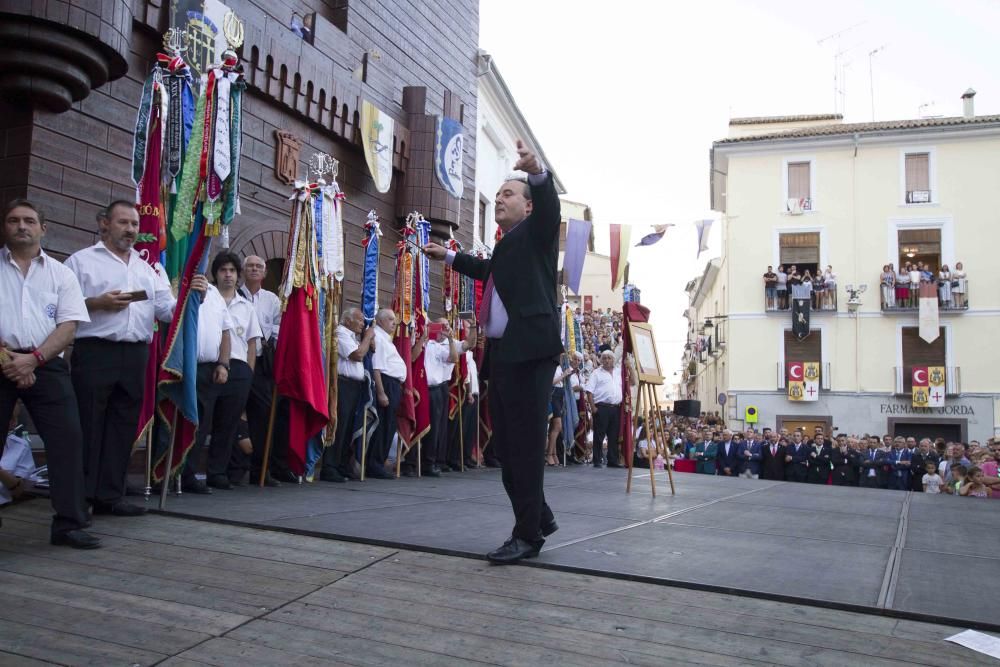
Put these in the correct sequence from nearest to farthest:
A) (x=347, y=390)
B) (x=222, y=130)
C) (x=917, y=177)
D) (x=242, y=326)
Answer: (x=222, y=130)
(x=242, y=326)
(x=347, y=390)
(x=917, y=177)

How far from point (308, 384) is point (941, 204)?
1149 inches

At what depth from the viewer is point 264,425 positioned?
7.14 meters

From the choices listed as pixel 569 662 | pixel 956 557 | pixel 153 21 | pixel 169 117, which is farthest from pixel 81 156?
pixel 956 557

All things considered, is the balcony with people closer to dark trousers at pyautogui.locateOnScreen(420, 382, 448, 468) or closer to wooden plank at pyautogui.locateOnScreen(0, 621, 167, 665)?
dark trousers at pyautogui.locateOnScreen(420, 382, 448, 468)

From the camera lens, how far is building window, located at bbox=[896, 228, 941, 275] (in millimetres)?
29922

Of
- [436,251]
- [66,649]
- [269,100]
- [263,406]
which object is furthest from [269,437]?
[269,100]

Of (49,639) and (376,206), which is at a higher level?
(376,206)

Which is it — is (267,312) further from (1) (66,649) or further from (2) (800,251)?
(2) (800,251)

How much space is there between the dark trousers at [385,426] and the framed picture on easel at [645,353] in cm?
248

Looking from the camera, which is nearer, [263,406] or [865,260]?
[263,406]

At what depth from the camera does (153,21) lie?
8.01 meters

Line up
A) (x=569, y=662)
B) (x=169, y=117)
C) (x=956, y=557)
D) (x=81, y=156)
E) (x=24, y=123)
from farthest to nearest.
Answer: (x=81, y=156) < (x=24, y=123) < (x=169, y=117) < (x=956, y=557) < (x=569, y=662)

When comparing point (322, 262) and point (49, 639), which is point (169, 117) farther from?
point (49, 639)

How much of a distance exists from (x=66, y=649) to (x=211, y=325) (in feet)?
12.0
